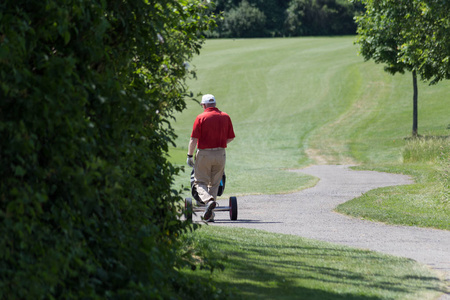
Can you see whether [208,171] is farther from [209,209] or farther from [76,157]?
[76,157]

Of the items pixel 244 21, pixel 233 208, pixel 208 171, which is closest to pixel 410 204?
pixel 233 208

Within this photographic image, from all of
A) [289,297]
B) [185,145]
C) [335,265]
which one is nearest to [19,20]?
[289,297]

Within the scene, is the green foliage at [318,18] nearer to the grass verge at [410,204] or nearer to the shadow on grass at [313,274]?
the grass verge at [410,204]

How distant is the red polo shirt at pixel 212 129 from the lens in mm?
11609

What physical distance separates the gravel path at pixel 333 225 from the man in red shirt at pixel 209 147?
1113mm

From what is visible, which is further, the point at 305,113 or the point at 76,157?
the point at 305,113

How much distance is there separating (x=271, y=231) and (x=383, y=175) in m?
14.6

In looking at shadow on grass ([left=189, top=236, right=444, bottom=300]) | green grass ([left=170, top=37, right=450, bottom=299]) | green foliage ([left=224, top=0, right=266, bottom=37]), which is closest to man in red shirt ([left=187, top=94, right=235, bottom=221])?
green grass ([left=170, top=37, right=450, bottom=299])

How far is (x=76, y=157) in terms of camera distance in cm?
468

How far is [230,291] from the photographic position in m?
6.01

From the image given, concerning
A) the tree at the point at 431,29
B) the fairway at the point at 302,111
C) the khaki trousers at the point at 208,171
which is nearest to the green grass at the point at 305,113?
the fairway at the point at 302,111

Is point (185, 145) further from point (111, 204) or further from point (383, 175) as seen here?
point (111, 204)

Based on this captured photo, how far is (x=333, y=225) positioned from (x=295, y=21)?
336ft

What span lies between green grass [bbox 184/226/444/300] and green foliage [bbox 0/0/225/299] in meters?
1.12
